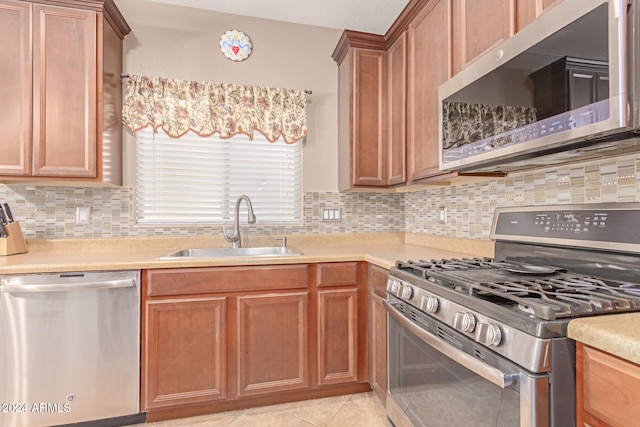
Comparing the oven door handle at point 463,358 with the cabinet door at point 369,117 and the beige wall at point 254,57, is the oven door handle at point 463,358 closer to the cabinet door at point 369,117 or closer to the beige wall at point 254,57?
the cabinet door at point 369,117

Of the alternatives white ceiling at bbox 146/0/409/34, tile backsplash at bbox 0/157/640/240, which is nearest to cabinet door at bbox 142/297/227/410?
tile backsplash at bbox 0/157/640/240

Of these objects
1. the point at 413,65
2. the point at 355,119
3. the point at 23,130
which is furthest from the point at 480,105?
the point at 23,130

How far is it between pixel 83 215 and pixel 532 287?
2.51 meters

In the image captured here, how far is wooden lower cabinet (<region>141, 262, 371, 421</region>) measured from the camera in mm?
1759

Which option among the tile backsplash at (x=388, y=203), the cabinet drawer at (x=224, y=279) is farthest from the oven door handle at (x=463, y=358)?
the tile backsplash at (x=388, y=203)

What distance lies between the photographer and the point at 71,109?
1.95m

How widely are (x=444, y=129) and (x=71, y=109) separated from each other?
2.07m

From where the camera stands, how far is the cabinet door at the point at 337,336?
Answer: 1.97 metres

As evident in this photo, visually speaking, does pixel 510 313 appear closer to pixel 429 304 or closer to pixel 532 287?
pixel 532 287

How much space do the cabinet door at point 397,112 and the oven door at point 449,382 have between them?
1.03 meters

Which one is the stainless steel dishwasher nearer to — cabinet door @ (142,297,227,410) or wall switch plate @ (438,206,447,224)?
cabinet door @ (142,297,227,410)

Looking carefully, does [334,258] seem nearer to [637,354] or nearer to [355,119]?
[355,119]

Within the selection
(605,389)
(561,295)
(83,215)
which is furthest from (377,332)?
(83,215)

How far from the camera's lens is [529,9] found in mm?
1230
